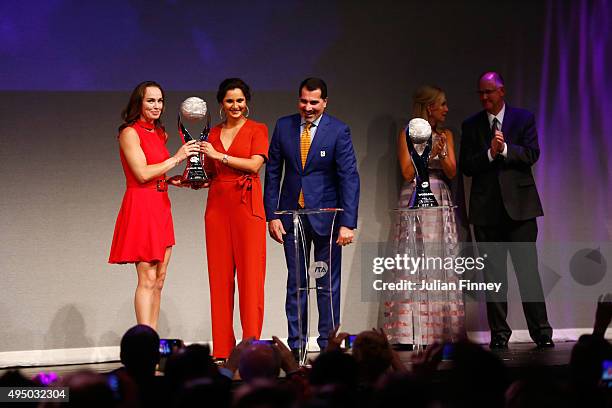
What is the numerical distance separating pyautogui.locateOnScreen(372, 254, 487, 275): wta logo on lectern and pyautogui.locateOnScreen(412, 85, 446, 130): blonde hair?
92 centimetres

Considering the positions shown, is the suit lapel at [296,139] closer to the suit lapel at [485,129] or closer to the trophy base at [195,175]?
the trophy base at [195,175]

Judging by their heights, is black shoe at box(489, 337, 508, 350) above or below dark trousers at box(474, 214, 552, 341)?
below

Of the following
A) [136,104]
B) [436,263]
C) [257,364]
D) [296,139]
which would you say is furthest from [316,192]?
[257,364]

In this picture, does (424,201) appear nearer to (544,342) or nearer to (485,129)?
(485,129)

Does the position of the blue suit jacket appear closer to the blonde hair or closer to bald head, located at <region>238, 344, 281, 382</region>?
the blonde hair

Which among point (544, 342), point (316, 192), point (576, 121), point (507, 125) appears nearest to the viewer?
point (316, 192)

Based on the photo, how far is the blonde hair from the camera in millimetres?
6211

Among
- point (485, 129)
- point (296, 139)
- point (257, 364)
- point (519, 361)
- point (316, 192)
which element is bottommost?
point (519, 361)

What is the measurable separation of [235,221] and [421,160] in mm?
1075

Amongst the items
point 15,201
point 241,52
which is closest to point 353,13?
point 241,52

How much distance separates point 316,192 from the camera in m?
5.12

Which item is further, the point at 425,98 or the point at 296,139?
the point at 425,98

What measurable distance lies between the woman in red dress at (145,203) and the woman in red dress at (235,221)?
0.25 meters

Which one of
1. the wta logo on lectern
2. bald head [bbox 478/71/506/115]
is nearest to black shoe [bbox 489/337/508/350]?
the wta logo on lectern
